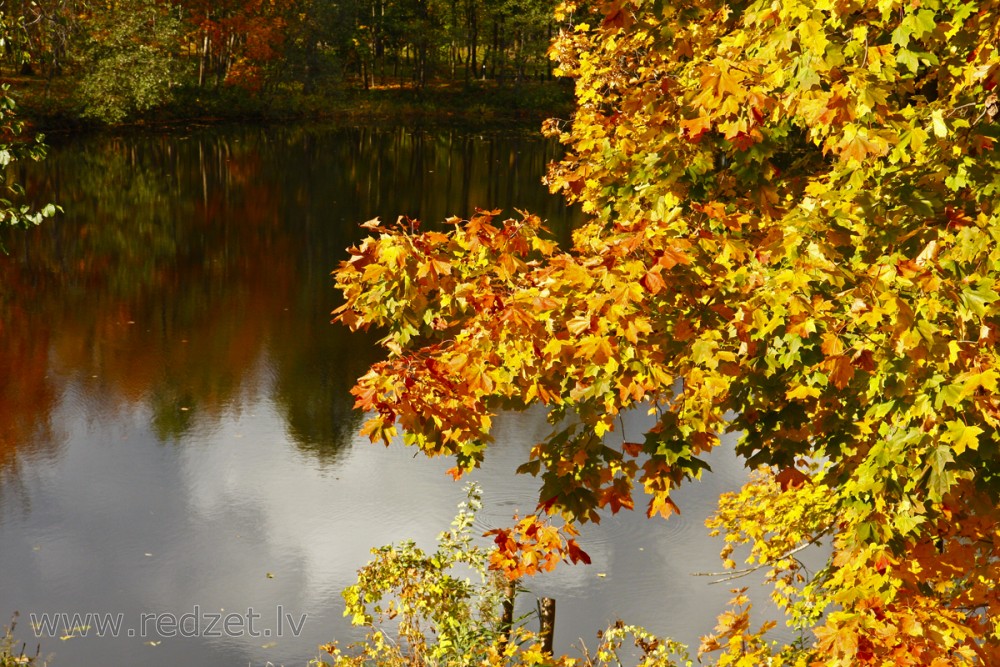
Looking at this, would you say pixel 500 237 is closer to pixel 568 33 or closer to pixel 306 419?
pixel 568 33

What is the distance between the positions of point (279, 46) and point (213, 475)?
60224mm

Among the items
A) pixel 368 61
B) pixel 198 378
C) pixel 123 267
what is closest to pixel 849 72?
pixel 198 378

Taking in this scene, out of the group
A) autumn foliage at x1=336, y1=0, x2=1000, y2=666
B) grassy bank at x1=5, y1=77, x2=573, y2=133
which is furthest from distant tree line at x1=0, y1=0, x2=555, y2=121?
autumn foliage at x1=336, y1=0, x2=1000, y2=666

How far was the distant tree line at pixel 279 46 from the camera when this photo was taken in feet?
188

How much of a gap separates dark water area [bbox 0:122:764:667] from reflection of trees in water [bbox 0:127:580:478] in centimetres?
10

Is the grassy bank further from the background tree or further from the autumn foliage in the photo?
the autumn foliage

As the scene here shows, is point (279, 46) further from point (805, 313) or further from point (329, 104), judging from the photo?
point (805, 313)

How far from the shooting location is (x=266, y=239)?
37000mm

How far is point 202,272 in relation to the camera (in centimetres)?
3172

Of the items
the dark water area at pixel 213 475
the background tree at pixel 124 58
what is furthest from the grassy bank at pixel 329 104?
the dark water area at pixel 213 475

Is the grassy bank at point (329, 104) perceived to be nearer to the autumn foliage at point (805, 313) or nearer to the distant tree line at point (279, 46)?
the distant tree line at point (279, 46)

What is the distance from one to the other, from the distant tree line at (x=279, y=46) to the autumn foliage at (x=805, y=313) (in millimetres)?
46512

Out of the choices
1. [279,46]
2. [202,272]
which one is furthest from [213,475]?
[279,46]

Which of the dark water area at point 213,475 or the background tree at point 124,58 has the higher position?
the background tree at point 124,58
